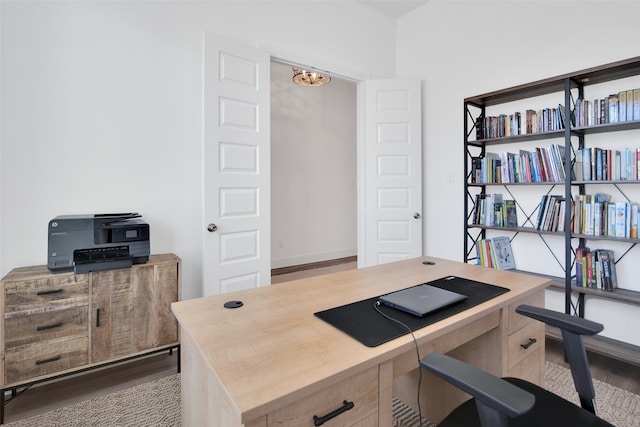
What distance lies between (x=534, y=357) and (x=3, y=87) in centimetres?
328

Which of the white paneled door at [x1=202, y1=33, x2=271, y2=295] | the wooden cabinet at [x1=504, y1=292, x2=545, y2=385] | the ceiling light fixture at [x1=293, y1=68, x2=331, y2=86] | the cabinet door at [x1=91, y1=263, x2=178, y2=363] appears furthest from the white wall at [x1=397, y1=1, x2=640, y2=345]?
the cabinet door at [x1=91, y1=263, x2=178, y2=363]

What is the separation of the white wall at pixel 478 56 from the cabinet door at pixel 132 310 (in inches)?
108

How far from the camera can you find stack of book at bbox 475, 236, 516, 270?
9.45 feet

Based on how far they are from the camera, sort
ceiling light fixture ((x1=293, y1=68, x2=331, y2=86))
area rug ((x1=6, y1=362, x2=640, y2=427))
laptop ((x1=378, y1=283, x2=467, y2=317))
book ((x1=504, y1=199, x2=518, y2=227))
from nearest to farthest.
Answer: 1. laptop ((x1=378, y1=283, x2=467, y2=317))
2. area rug ((x1=6, y1=362, x2=640, y2=427))
3. book ((x1=504, y1=199, x2=518, y2=227))
4. ceiling light fixture ((x1=293, y1=68, x2=331, y2=86))

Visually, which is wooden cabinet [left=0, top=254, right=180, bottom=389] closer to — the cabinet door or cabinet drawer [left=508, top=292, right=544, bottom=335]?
the cabinet door

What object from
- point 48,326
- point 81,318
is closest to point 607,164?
point 81,318

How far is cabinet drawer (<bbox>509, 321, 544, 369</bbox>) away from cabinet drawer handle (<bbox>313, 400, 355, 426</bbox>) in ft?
2.95

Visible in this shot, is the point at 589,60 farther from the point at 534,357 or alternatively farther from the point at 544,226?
the point at 534,357

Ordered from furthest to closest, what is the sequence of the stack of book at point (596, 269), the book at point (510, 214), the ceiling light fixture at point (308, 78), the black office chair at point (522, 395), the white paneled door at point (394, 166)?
the ceiling light fixture at point (308, 78) < the white paneled door at point (394, 166) < the book at point (510, 214) < the stack of book at point (596, 269) < the black office chair at point (522, 395)

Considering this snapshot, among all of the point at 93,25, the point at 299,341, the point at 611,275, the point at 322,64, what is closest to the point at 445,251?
the point at 611,275

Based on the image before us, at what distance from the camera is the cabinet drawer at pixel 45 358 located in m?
1.70

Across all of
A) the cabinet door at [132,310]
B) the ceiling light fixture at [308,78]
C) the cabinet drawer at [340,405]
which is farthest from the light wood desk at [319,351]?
the ceiling light fixture at [308,78]

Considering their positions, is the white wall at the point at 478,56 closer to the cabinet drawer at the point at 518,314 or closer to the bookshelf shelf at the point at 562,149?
the bookshelf shelf at the point at 562,149

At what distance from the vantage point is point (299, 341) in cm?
91
